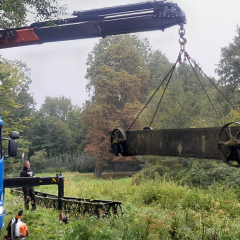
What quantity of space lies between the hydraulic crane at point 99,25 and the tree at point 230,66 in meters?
15.3

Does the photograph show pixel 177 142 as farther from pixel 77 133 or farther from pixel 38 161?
pixel 77 133

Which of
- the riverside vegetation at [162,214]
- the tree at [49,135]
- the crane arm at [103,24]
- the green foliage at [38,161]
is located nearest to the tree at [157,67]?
the tree at [49,135]

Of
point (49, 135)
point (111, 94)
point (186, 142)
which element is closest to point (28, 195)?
point (186, 142)

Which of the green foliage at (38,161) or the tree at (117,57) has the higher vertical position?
the tree at (117,57)

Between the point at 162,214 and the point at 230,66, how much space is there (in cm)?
1706

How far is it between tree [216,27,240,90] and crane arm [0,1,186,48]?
1533 centimetres

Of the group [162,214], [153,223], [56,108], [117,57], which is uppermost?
[117,57]

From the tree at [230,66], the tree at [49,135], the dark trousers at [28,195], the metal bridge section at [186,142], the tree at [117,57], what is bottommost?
the dark trousers at [28,195]

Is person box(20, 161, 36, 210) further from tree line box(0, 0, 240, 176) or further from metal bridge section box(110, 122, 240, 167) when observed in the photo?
tree line box(0, 0, 240, 176)

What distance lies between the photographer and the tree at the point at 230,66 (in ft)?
66.6

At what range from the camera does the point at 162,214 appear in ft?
22.8

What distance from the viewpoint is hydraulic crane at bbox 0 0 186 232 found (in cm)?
616

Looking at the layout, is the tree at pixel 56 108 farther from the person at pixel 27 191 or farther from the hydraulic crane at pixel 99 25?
the hydraulic crane at pixel 99 25

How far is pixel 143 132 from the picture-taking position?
570 cm
